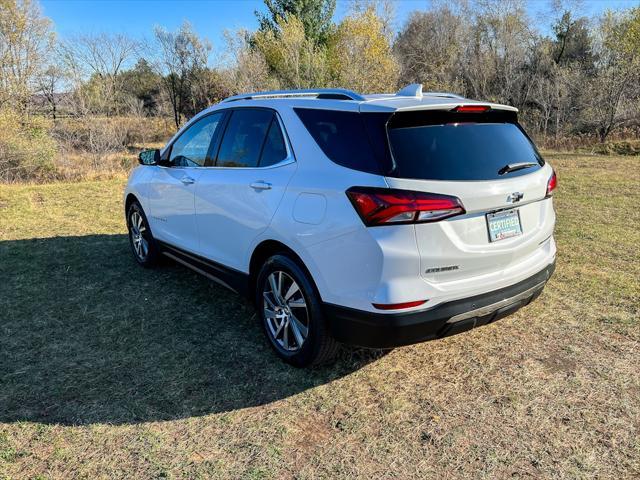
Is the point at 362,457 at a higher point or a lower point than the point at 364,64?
lower

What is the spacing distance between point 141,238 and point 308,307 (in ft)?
10.5

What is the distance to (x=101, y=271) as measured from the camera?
542 cm

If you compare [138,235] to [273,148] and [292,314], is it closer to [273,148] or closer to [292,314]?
[273,148]

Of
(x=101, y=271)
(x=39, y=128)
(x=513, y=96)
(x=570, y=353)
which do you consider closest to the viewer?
(x=570, y=353)

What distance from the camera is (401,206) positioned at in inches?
99.7

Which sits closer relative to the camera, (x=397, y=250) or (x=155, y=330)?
(x=397, y=250)

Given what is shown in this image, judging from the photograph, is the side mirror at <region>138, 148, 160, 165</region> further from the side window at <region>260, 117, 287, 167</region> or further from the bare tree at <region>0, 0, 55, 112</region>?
the bare tree at <region>0, 0, 55, 112</region>

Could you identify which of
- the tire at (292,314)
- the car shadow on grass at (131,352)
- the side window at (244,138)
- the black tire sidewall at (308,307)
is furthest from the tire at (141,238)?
the black tire sidewall at (308,307)

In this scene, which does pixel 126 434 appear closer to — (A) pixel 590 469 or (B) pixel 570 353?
(A) pixel 590 469

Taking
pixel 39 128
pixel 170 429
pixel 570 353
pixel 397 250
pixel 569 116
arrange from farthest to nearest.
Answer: pixel 569 116, pixel 39 128, pixel 570 353, pixel 170 429, pixel 397 250

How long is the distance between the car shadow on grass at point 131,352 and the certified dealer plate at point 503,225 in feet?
4.15

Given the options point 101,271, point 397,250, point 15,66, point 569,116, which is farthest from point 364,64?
point 397,250

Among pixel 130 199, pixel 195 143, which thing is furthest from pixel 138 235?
pixel 195 143

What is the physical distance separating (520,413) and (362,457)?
3.28 ft
